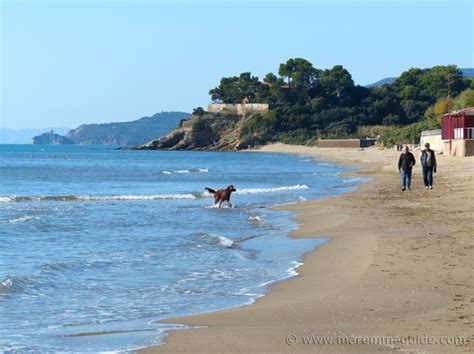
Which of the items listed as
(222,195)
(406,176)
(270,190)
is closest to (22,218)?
(222,195)

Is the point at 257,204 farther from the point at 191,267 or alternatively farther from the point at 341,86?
the point at 341,86

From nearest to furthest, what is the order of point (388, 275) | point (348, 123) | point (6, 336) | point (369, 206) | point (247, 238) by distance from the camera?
point (6, 336) < point (388, 275) < point (247, 238) < point (369, 206) < point (348, 123)

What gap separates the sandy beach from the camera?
6719mm

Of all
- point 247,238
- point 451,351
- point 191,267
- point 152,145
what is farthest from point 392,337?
point 152,145

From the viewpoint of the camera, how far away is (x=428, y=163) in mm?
23141

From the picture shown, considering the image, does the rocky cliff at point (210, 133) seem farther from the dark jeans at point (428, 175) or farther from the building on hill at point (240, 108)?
the dark jeans at point (428, 175)

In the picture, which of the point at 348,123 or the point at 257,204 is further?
the point at 348,123

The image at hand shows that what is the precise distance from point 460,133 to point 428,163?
25.8m

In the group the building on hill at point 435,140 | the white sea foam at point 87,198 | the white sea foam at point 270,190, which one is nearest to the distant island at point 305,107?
the building on hill at point 435,140

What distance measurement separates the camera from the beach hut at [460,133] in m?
45.0

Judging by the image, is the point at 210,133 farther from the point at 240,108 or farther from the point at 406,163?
the point at 406,163

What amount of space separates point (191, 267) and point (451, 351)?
6.29m

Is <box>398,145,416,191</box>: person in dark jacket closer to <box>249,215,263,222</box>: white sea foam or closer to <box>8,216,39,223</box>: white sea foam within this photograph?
<box>249,215,263,222</box>: white sea foam

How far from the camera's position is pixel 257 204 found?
80.5 ft
